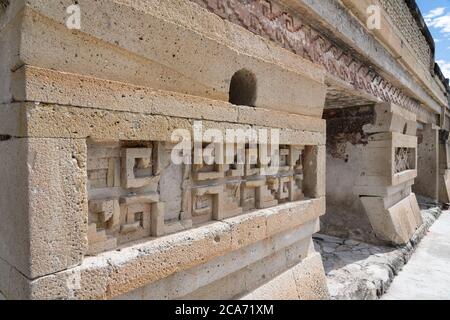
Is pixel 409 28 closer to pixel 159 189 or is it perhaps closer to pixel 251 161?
pixel 251 161

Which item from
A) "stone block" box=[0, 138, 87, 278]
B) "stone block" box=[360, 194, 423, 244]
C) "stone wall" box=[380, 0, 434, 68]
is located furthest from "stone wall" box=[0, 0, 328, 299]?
"stone wall" box=[380, 0, 434, 68]

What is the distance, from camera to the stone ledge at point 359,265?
3.20 meters

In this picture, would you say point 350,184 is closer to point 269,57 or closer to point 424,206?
point 269,57

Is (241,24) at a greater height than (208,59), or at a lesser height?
greater

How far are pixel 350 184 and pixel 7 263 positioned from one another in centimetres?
461

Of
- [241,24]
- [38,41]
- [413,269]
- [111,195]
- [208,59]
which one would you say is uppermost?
[241,24]

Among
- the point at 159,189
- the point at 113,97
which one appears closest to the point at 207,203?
the point at 159,189

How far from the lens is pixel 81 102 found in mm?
1323

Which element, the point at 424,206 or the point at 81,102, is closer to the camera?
the point at 81,102

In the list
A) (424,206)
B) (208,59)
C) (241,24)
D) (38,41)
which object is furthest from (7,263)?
(424,206)

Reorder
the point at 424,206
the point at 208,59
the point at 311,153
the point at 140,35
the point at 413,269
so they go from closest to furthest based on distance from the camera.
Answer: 1. the point at 140,35
2. the point at 208,59
3. the point at 311,153
4. the point at 413,269
5. the point at 424,206

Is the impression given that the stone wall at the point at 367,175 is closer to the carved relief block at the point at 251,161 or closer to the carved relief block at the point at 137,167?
the carved relief block at the point at 251,161

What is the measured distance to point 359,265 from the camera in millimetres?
3801

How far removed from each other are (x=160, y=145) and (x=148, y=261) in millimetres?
646
